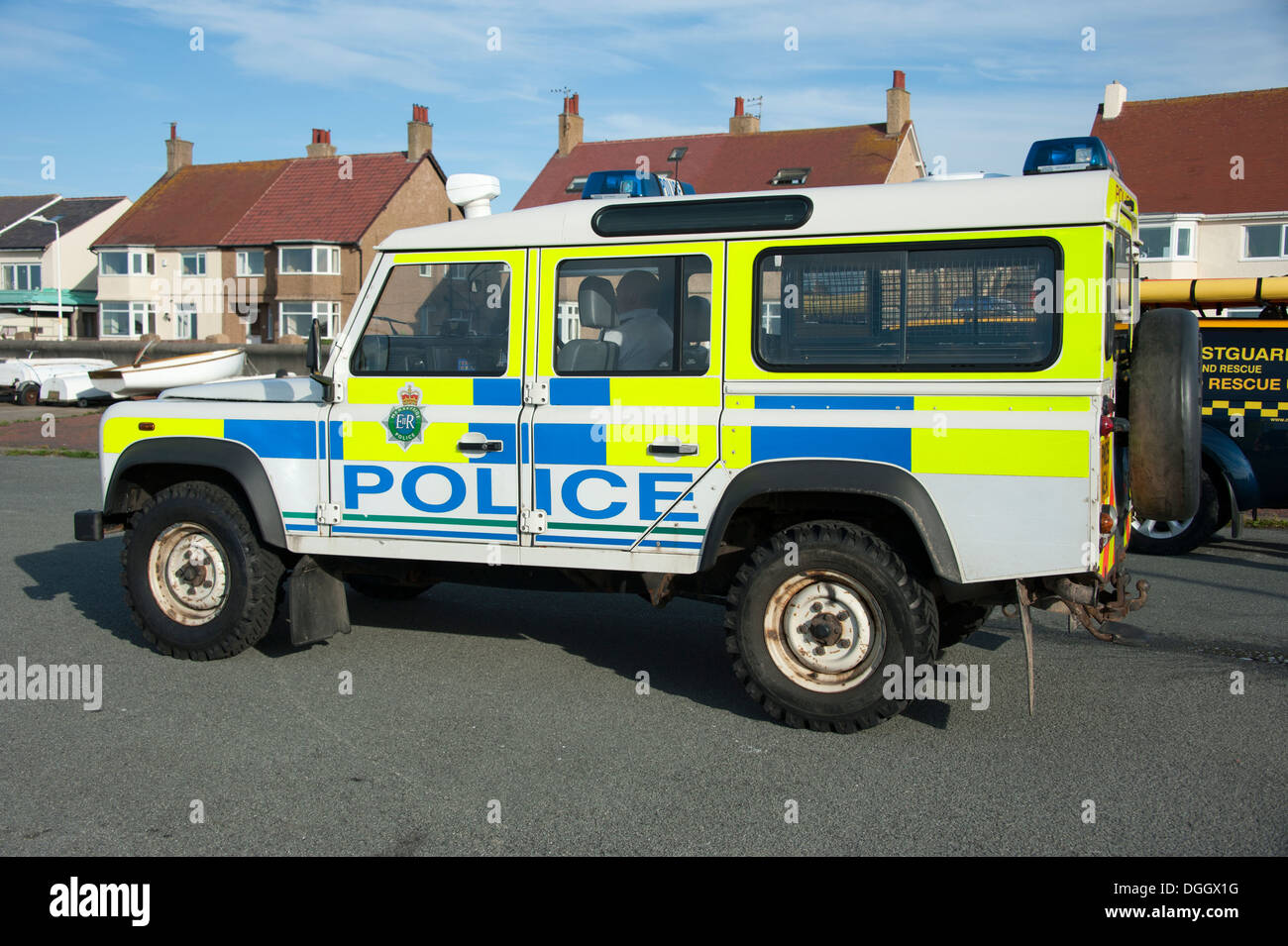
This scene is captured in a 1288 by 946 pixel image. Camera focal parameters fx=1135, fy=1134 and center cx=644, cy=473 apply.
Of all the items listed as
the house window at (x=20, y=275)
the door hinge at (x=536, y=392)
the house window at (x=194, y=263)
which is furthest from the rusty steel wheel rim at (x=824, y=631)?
the house window at (x=20, y=275)

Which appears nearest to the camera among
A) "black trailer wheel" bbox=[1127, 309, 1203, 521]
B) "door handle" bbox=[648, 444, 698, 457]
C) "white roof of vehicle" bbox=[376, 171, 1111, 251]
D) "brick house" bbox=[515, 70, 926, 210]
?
"white roof of vehicle" bbox=[376, 171, 1111, 251]

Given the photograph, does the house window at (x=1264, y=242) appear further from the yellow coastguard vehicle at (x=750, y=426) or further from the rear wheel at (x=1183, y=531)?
the yellow coastguard vehicle at (x=750, y=426)

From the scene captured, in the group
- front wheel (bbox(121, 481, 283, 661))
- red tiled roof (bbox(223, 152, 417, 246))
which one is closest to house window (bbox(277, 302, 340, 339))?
red tiled roof (bbox(223, 152, 417, 246))

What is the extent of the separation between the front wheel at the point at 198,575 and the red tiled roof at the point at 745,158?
3722cm

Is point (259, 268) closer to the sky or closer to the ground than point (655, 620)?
closer to the sky

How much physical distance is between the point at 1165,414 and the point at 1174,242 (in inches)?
1471

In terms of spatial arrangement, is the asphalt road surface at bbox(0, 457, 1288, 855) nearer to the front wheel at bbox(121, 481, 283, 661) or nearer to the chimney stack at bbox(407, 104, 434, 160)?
the front wheel at bbox(121, 481, 283, 661)

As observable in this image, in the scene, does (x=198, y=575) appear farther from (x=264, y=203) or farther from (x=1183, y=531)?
(x=264, y=203)

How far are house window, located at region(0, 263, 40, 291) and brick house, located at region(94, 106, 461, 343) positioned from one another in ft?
25.9

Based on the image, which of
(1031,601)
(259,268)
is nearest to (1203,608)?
(1031,601)

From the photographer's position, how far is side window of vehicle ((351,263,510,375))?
18.8 ft

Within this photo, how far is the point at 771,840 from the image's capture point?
13.4 ft
